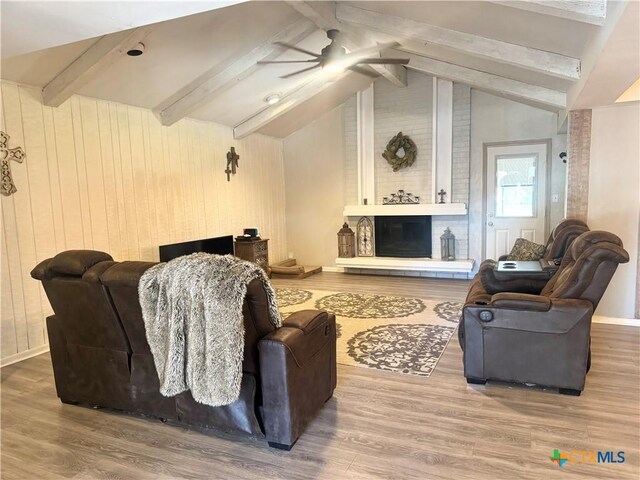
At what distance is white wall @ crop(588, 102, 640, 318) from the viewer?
4.26 metres

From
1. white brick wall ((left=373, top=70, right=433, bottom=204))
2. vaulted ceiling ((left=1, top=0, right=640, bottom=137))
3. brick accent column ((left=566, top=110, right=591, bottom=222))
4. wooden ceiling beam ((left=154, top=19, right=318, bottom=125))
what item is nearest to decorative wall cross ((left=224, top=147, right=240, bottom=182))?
vaulted ceiling ((left=1, top=0, right=640, bottom=137))

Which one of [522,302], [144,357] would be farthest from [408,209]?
[144,357]

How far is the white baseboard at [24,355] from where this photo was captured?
3.74 metres

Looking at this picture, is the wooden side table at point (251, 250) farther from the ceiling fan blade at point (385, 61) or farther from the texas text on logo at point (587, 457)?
the texas text on logo at point (587, 457)

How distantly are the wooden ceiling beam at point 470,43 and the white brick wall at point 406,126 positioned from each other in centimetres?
261

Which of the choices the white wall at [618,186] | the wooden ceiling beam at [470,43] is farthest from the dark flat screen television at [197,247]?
the white wall at [618,186]

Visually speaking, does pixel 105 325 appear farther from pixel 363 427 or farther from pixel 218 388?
pixel 363 427

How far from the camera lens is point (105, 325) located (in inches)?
101

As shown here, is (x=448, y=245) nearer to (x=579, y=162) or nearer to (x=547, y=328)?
(x=579, y=162)

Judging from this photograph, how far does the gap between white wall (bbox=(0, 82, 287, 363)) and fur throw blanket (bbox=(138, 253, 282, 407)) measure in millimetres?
2432

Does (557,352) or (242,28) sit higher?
(242,28)

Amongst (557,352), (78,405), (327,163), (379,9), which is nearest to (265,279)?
(78,405)

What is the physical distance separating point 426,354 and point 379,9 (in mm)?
3474

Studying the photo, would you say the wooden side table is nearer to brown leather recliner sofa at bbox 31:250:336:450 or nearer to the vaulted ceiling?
the vaulted ceiling
